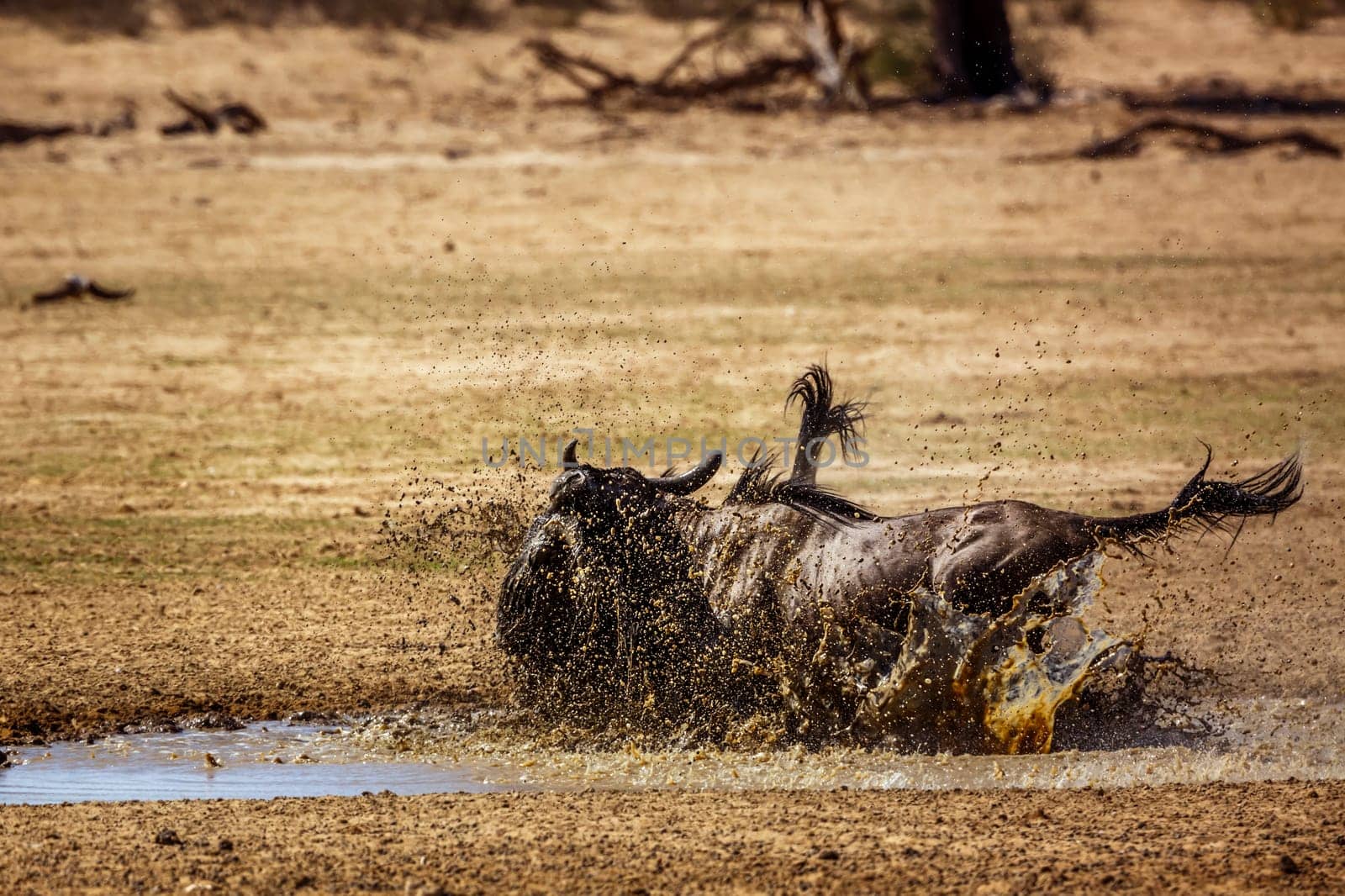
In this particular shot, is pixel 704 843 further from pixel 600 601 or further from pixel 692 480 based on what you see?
pixel 692 480

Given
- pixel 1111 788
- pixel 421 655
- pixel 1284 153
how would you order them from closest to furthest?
pixel 1111 788 < pixel 421 655 < pixel 1284 153

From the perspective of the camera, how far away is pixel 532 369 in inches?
425

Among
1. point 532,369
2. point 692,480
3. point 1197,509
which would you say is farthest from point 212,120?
point 1197,509

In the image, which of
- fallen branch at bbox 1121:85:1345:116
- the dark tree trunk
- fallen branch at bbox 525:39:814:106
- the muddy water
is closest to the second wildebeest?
the muddy water

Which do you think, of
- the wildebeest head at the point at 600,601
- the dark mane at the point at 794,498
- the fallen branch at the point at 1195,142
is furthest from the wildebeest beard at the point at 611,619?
the fallen branch at the point at 1195,142

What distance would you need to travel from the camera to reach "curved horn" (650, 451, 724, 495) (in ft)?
19.3

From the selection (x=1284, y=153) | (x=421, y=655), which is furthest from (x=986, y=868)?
(x=1284, y=153)

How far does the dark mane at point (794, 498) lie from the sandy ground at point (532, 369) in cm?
106

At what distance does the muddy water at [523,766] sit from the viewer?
540cm

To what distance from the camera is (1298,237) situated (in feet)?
49.0

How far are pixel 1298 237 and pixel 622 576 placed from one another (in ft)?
36.1

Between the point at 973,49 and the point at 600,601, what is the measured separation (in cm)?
1595

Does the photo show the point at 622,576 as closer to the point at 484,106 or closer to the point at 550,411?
the point at 550,411

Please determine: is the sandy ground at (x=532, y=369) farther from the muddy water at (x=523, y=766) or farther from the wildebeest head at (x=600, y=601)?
the wildebeest head at (x=600, y=601)
